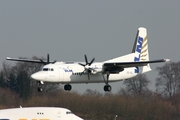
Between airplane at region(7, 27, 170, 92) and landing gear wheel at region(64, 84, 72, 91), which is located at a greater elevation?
airplane at region(7, 27, 170, 92)

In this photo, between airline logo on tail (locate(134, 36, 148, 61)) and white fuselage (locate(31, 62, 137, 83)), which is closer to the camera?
white fuselage (locate(31, 62, 137, 83))

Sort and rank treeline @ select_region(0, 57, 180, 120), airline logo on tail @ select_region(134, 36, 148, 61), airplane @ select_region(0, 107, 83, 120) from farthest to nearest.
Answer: airline logo on tail @ select_region(134, 36, 148, 61) < treeline @ select_region(0, 57, 180, 120) < airplane @ select_region(0, 107, 83, 120)

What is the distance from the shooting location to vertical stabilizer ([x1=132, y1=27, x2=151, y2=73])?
75.6 meters

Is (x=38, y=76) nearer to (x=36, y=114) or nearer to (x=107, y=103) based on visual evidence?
(x=107, y=103)

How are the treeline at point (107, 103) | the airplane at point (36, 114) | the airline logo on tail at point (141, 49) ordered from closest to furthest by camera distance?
the airplane at point (36, 114)
the treeline at point (107, 103)
the airline logo on tail at point (141, 49)

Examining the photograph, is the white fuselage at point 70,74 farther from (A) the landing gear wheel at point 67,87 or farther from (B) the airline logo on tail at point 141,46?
(B) the airline logo on tail at point 141,46

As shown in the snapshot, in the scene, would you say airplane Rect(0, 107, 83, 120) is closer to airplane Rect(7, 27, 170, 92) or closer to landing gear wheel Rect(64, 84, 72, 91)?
airplane Rect(7, 27, 170, 92)

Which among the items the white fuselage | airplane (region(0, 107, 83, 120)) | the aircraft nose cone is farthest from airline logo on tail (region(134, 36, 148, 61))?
airplane (region(0, 107, 83, 120))

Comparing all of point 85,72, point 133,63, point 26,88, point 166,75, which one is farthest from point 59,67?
point 166,75

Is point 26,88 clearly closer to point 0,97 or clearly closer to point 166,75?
point 0,97

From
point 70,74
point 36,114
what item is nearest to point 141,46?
point 70,74

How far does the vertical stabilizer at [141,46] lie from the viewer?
75.6m

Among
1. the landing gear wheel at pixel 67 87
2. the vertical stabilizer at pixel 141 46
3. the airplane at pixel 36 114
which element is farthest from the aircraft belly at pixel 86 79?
the airplane at pixel 36 114

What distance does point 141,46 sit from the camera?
76.7 metres
